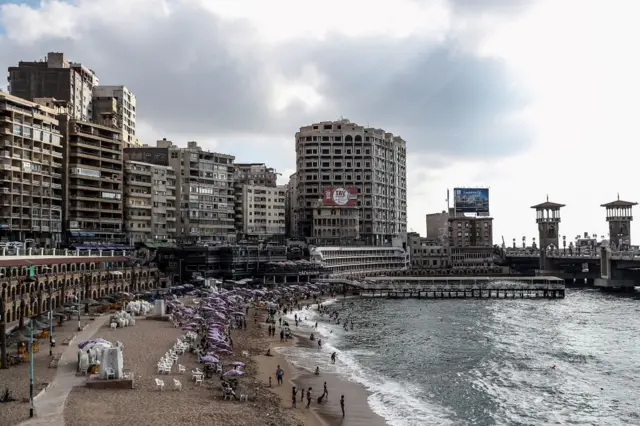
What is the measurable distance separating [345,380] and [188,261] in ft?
278

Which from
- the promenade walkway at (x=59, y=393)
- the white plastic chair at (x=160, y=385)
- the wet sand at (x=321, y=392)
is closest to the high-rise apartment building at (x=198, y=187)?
the wet sand at (x=321, y=392)

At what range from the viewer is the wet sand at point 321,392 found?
42844 mm

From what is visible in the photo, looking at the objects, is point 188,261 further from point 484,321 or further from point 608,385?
point 608,385

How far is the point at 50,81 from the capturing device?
13988 centimetres

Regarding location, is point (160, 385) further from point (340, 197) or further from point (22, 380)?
point (340, 197)

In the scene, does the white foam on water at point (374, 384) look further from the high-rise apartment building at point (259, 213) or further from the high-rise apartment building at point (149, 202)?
the high-rise apartment building at point (259, 213)

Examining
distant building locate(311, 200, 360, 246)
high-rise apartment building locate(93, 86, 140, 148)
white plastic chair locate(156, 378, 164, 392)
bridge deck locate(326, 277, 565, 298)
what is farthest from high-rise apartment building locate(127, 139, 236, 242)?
white plastic chair locate(156, 378, 164, 392)

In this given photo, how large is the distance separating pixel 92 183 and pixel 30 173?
17.9 meters

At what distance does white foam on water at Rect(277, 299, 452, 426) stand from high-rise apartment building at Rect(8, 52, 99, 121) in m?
88.8

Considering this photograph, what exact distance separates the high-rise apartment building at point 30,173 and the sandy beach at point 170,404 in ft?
201

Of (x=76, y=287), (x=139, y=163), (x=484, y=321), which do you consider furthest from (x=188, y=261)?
(x=484, y=321)

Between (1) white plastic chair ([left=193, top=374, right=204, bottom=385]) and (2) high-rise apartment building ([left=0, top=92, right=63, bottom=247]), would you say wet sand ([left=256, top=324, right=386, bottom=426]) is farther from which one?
(2) high-rise apartment building ([left=0, top=92, right=63, bottom=247])

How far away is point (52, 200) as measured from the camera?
114562 millimetres

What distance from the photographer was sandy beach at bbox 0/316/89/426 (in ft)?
114
